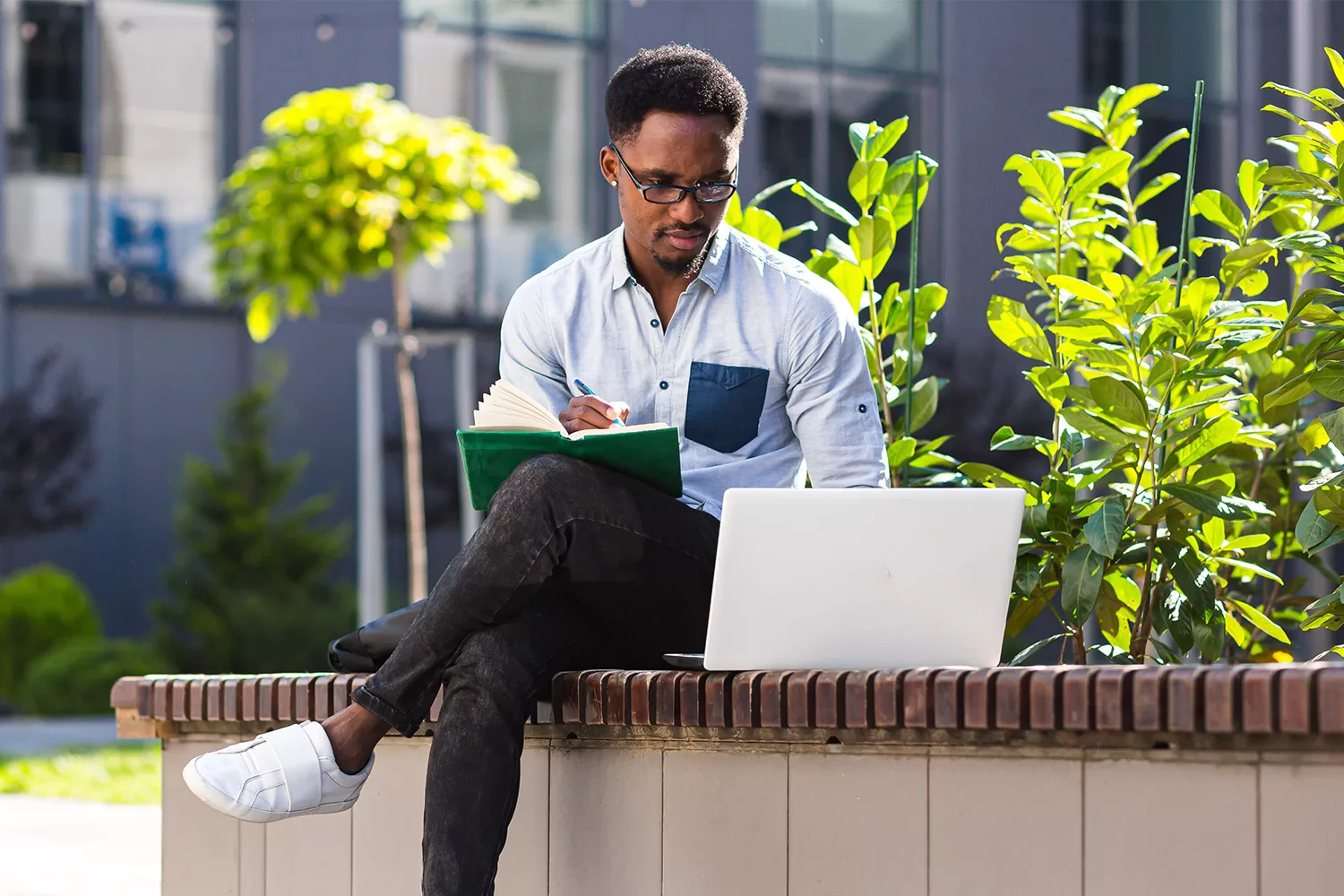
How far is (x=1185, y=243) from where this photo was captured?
288cm

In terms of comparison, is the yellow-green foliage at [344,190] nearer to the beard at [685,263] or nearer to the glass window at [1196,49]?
the glass window at [1196,49]

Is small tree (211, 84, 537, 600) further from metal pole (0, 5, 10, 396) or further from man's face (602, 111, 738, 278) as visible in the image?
metal pole (0, 5, 10, 396)

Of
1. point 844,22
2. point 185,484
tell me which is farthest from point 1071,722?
point 185,484

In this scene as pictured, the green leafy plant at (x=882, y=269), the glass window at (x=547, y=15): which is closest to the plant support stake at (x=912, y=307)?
the green leafy plant at (x=882, y=269)

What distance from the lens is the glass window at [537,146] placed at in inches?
618

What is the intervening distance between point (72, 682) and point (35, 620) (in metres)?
0.98

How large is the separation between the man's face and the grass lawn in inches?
204

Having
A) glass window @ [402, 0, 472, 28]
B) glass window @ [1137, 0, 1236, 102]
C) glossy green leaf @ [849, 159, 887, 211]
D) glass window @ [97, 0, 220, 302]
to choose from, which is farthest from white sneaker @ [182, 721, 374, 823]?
glass window @ [402, 0, 472, 28]

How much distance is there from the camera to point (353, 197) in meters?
8.22

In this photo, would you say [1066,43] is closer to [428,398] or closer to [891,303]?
[428,398]

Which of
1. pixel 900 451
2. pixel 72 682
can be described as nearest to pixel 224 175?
pixel 72 682

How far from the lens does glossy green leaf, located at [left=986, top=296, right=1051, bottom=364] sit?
2740mm

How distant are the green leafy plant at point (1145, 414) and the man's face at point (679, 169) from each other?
530mm

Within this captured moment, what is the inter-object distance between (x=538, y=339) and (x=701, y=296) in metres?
0.29
